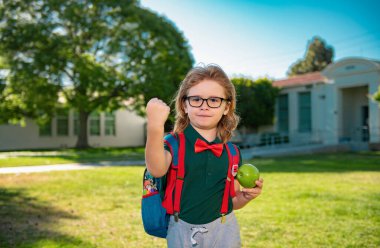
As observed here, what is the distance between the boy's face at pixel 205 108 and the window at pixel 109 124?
1431 inches

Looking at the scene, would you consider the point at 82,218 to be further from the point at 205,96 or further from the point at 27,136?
the point at 27,136

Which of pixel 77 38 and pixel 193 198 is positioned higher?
pixel 77 38

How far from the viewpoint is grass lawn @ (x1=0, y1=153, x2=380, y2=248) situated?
4852mm

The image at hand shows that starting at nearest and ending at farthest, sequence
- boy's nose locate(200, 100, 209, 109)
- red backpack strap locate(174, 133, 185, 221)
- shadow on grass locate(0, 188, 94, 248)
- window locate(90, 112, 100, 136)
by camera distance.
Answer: red backpack strap locate(174, 133, 185, 221)
boy's nose locate(200, 100, 209, 109)
shadow on grass locate(0, 188, 94, 248)
window locate(90, 112, 100, 136)

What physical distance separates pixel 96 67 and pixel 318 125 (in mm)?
17187

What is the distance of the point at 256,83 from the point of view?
101ft

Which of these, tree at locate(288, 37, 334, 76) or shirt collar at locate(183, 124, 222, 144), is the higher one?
tree at locate(288, 37, 334, 76)

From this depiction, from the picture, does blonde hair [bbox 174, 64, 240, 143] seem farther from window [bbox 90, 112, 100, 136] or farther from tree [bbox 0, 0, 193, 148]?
window [bbox 90, 112, 100, 136]

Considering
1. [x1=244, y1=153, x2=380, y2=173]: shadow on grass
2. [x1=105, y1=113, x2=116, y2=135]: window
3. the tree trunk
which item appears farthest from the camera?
[x1=105, y1=113, x2=116, y2=135]: window

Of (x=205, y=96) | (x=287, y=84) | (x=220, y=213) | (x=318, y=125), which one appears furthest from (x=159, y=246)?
(x=287, y=84)

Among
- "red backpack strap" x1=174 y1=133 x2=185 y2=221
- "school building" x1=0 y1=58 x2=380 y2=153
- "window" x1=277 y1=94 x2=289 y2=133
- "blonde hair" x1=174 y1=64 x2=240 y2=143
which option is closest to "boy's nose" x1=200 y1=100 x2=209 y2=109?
"blonde hair" x1=174 y1=64 x2=240 y2=143

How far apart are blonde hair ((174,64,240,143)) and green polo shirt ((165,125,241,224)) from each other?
0.68 ft

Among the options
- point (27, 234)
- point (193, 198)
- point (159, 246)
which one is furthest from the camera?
point (27, 234)

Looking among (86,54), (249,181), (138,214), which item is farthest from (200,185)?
(86,54)
